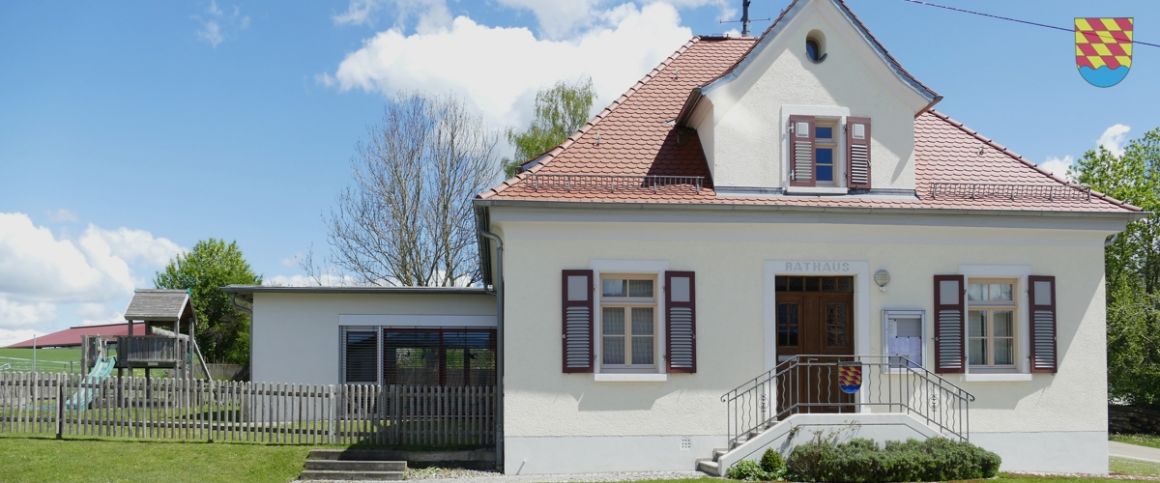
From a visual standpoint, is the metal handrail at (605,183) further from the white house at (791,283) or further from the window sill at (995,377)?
the window sill at (995,377)

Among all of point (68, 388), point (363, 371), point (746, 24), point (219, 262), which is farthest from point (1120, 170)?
point (219, 262)

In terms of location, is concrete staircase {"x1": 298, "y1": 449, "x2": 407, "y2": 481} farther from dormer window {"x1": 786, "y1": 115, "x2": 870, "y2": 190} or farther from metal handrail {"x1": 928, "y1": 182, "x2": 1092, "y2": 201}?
metal handrail {"x1": 928, "y1": 182, "x2": 1092, "y2": 201}

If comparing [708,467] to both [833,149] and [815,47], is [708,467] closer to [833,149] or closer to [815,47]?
[833,149]

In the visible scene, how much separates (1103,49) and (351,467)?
39.5 feet

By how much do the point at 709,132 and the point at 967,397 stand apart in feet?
17.6

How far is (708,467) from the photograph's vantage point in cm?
1309

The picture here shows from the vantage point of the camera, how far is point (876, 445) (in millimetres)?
12852

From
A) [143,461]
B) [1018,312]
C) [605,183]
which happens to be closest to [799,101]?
[605,183]

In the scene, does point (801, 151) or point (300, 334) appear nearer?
point (801, 151)

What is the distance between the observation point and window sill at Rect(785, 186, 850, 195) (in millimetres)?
14141

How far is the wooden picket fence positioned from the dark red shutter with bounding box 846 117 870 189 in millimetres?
6572

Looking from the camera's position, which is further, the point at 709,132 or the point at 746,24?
the point at 746,24

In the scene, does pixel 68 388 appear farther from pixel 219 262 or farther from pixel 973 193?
pixel 219 262

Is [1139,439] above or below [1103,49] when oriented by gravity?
below
